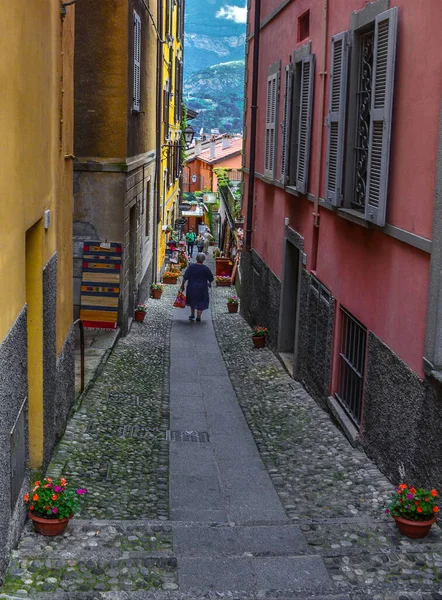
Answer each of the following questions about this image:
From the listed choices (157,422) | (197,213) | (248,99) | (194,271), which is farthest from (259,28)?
(197,213)

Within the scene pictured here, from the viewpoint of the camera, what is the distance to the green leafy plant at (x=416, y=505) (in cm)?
575

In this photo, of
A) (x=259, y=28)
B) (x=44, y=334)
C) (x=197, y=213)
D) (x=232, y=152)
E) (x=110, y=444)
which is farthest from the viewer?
(x=232, y=152)

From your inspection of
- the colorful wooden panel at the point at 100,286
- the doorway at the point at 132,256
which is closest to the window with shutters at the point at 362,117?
the colorful wooden panel at the point at 100,286

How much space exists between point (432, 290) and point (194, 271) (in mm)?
12720

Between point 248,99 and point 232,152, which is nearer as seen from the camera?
point 248,99

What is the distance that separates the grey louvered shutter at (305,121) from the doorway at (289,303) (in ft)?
5.49

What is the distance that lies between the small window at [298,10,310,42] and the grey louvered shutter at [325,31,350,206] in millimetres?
2779

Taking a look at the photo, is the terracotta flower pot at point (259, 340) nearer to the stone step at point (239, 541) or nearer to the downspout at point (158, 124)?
the stone step at point (239, 541)

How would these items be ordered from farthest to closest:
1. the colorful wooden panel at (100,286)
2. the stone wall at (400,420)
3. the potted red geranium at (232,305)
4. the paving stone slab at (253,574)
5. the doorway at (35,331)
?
the potted red geranium at (232,305)
the colorful wooden panel at (100,286)
the doorway at (35,331)
the stone wall at (400,420)
the paving stone slab at (253,574)

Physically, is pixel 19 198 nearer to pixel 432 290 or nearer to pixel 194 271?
pixel 432 290

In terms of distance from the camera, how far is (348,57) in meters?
8.74

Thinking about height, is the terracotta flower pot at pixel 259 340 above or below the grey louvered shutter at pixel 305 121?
below

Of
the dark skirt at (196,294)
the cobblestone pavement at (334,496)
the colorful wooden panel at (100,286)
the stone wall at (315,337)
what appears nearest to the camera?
the cobblestone pavement at (334,496)

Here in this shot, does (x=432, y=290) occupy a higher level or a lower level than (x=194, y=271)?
higher
